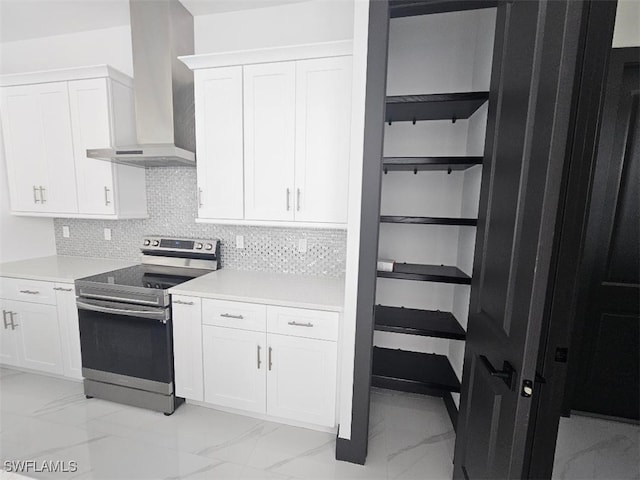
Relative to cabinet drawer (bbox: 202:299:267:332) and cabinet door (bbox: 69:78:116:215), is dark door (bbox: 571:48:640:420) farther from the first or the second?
cabinet door (bbox: 69:78:116:215)

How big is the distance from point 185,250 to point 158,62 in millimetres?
1412

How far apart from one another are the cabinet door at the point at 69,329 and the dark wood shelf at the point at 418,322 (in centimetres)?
222

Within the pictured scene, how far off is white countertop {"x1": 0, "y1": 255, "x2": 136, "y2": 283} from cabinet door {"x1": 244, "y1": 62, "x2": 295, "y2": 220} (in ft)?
4.62

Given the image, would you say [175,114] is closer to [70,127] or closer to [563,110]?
[70,127]

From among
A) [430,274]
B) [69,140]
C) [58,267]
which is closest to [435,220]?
[430,274]

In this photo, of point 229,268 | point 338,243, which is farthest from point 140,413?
point 338,243

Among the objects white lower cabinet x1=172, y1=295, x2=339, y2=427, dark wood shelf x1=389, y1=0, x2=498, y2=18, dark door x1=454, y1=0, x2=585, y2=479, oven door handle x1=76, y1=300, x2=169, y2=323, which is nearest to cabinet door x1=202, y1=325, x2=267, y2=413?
white lower cabinet x1=172, y1=295, x2=339, y2=427

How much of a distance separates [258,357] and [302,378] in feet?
1.01

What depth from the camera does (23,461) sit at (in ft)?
5.40

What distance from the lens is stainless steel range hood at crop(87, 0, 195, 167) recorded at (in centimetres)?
203

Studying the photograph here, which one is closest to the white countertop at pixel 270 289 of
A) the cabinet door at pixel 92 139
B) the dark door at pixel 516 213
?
the dark door at pixel 516 213

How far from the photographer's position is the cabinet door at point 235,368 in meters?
1.85

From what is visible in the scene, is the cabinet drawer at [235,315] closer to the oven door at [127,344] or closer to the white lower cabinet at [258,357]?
the white lower cabinet at [258,357]

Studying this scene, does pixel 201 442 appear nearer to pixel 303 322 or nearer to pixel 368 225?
pixel 303 322
